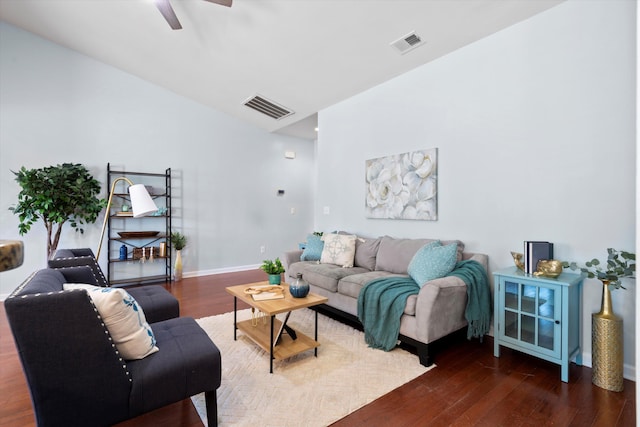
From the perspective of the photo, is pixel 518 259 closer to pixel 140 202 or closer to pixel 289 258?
pixel 289 258

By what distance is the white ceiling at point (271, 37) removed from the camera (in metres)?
2.75

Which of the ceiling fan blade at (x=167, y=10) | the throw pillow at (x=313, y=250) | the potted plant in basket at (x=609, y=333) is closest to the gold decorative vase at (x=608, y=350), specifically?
the potted plant in basket at (x=609, y=333)

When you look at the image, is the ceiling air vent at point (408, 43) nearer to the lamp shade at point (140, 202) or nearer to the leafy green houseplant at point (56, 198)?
the lamp shade at point (140, 202)

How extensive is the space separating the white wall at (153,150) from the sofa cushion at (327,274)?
2.63 metres

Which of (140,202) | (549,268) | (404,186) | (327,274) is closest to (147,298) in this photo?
(140,202)

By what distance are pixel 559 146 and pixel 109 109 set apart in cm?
561

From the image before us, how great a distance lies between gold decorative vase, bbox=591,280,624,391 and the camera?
200cm

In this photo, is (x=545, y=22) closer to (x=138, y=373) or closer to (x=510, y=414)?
(x=510, y=414)

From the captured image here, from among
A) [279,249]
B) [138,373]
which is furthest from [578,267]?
[279,249]

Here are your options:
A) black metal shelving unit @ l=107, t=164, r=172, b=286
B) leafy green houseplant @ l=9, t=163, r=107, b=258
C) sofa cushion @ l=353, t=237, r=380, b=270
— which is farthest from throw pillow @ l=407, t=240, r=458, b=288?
leafy green houseplant @ l=9, t=163, r=107, b=258

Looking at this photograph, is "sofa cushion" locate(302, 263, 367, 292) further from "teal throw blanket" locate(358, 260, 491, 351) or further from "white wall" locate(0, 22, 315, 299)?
"white wall" locate(0, 22, 315, 299)

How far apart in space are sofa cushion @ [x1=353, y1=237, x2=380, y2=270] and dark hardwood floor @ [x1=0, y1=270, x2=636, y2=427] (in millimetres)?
1277

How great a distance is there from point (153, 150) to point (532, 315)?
5.32 metres

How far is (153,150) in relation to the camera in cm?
496
